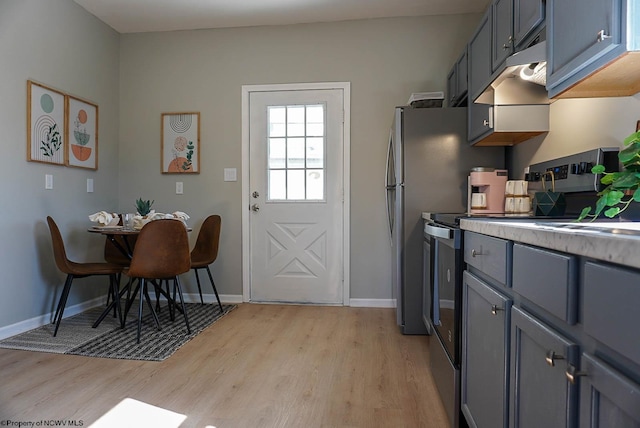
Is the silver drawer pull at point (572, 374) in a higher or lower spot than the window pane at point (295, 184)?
lower

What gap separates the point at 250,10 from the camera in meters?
3.60

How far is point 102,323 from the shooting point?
3232 mm

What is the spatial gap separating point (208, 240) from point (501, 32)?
8.90 feet

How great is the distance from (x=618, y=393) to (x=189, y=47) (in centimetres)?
422

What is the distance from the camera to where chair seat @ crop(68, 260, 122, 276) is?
9.61ft

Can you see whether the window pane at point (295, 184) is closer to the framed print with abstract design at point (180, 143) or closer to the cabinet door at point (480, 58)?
the framed print with abstract design at point (180, 143)

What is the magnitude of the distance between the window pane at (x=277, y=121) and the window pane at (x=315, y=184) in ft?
1.50

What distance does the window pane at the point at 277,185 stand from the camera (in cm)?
392

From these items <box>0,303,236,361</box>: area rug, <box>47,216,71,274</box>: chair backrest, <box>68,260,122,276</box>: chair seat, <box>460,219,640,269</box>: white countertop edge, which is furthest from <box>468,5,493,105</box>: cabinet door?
<box>47,216,71,274</box>: chair backrest

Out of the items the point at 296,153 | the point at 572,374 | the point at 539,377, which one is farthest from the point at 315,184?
the point at 572,374

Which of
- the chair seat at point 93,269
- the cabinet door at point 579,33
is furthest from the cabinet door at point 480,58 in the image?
the chair seat at point 93,269

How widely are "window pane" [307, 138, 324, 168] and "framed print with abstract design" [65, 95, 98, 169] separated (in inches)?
75.5

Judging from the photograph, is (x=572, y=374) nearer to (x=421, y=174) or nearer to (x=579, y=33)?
(x=579, y=33)

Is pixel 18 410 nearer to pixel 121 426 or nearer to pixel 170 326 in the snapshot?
pixel 121 426
